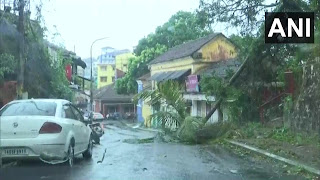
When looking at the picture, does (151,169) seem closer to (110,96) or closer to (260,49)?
(260,49)

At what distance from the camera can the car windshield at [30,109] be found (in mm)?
9367

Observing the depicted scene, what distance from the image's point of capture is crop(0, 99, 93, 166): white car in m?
8.83

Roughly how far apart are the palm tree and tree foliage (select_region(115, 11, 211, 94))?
3307cm

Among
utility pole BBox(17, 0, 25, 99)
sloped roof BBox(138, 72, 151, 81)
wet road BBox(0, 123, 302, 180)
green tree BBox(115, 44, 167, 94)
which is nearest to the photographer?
wet road BBox(0, 123, 302, 180)

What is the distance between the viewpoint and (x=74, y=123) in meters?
9.97

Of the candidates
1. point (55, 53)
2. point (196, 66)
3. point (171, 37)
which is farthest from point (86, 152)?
point (171, 37)

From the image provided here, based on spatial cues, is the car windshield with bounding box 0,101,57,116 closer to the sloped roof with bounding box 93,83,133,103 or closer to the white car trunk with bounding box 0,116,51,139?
the white car trunk with bounding box 0,116,51,139

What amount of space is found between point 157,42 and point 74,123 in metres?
49.4

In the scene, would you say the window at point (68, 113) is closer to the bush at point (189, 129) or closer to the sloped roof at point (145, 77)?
the bush at point (189, 129)

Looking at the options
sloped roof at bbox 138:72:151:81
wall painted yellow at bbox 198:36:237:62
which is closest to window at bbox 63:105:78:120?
wall painted yellow at bbox 198:36:237:62

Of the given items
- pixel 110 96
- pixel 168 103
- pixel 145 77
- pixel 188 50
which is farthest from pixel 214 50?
pixel 110 96

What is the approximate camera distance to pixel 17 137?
29.1 feet

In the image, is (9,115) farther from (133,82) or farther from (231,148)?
(133,82)

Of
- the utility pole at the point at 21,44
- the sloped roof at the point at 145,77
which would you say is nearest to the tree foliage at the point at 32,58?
the utility pole at the point at 21,44
